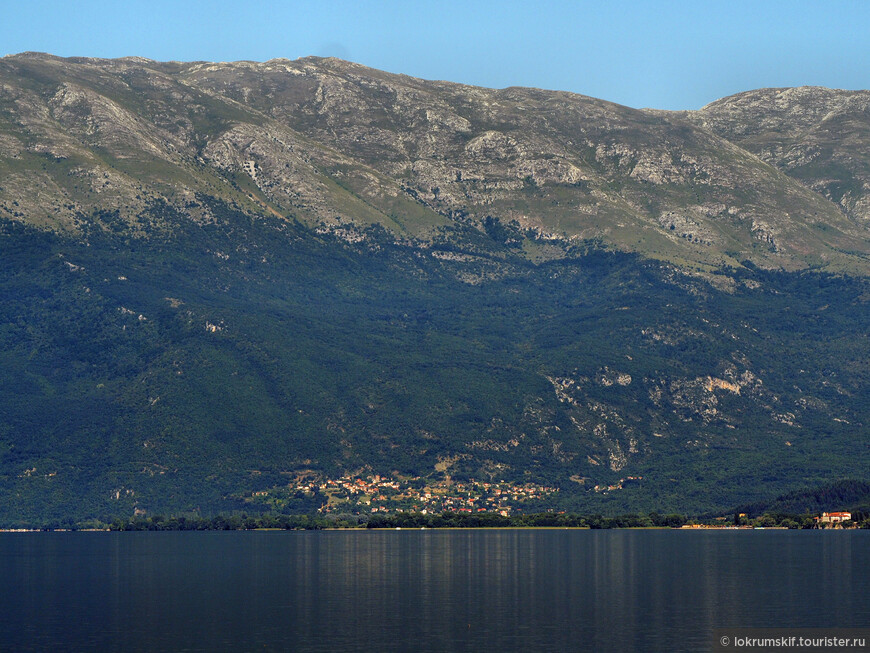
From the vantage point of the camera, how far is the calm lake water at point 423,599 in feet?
264

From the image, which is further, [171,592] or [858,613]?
[171,592]

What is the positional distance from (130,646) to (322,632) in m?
12.8

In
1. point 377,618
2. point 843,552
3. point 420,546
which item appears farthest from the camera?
point 420,546

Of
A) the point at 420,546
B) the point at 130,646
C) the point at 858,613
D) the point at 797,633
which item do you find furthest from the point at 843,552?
the point at 130,646

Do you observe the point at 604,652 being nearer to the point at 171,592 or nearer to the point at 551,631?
the point at 551,631

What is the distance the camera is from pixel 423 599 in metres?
103

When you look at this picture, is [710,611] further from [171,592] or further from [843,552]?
[843,552]

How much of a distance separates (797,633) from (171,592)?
55.7m

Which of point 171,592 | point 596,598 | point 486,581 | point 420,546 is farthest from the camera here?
point 420,546

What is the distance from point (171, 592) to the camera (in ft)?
360

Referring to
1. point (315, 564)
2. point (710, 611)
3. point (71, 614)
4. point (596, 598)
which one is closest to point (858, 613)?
point (710, 611)

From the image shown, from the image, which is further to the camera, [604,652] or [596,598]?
[596,598]

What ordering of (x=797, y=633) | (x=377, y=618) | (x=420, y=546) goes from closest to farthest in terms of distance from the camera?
(x=797, y=633) < (x=377, y=618) < (x=420, y=546)

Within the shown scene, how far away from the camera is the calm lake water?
8044 centimetres
